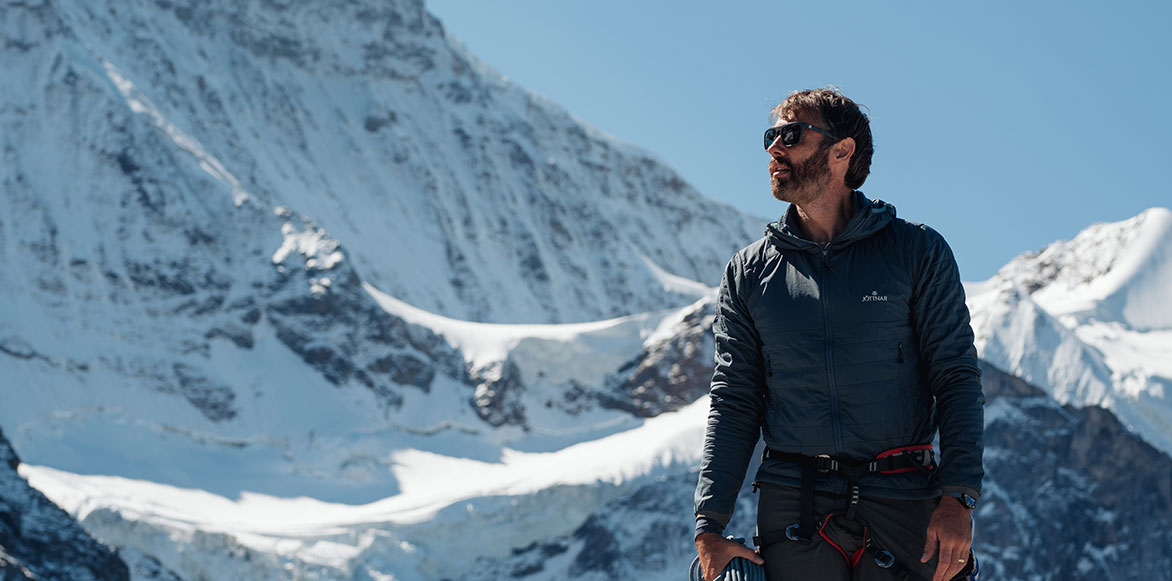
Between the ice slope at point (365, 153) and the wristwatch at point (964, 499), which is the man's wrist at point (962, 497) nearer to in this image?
the wristwatch at point (964, 499)

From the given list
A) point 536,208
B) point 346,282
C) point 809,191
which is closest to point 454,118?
point 536,208

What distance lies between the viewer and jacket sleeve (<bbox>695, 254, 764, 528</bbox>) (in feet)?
14.4

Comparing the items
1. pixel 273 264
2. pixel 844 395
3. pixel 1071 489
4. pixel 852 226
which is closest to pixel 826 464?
pixel 844 395

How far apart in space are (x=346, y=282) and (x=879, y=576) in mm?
101010

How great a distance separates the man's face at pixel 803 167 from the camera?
4.43 m

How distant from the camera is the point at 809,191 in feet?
14.6

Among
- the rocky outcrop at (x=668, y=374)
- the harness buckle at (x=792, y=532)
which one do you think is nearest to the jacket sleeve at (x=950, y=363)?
the harness buckle at (x=792, y=532)

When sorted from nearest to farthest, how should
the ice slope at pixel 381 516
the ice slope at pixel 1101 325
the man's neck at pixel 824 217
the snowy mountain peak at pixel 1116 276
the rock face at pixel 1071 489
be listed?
the man's neck at pixel 824 217 < the ice slope at pixel 381 516 < the rock face at pixel 1071 489 < the ice slope at pixel 1101 325 < the snowy mountain peak at pixel 1116 276

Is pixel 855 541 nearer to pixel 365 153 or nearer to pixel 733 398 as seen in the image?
pixel 733 398

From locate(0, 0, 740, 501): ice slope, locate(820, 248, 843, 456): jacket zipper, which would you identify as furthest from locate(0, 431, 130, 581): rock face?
locate(820, 248, 843, 456): jacket zipper

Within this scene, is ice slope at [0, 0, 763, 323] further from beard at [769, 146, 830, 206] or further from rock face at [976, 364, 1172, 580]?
beard at [769, 146, 830, 206]

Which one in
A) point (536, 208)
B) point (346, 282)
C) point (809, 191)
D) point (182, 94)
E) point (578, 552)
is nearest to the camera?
point (809, 191)

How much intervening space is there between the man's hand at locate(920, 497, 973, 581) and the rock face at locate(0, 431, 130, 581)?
46154mm

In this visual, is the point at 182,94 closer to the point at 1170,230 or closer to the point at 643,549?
the point at 643,549
